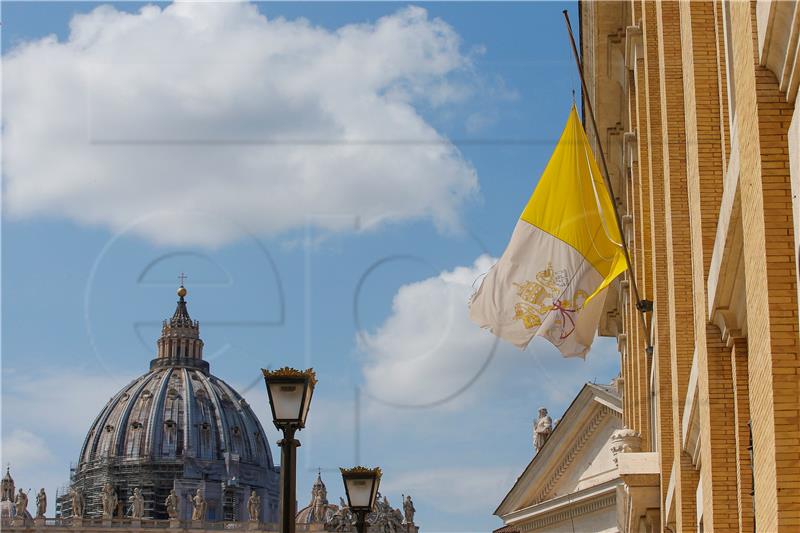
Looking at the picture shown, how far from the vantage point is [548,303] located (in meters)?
17.3

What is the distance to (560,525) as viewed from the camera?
102 feet

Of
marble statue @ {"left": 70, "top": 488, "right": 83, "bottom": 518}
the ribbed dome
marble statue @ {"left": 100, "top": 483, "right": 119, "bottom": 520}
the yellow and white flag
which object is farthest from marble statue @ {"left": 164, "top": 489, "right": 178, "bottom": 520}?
the yellow and white flag

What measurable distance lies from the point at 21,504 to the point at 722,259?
126751 millimetres

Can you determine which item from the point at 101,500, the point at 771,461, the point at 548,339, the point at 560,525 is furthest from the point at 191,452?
the point at 771,461

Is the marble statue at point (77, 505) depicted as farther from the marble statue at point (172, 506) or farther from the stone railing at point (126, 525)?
the marble statue at point (172, 506)

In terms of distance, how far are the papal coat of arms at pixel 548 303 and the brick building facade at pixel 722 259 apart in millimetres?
972

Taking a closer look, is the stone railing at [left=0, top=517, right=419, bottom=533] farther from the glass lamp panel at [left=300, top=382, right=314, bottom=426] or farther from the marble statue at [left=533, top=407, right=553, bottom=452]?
the glass lamp panel at [left=300, top=382, right=314, bottom=426]

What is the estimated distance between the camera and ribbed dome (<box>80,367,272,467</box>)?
156000 millimetres

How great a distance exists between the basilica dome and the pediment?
116 metres

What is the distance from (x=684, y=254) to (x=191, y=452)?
14555 cm

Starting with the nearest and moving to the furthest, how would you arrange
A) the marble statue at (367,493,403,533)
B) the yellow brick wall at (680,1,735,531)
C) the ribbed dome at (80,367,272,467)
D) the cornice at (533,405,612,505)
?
the yellow brick wall at (680,1,735,531) < the cornice at (533,405,612,505) < the marble statue at (367,493,403,533) < the ribbed dome at (80,367,272,467)

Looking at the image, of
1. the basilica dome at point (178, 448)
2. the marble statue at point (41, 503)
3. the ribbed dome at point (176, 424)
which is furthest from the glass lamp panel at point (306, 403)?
the ribbed dome at point (176, 424)

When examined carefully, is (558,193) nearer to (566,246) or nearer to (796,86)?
(566,246)

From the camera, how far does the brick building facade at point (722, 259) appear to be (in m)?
7.16
